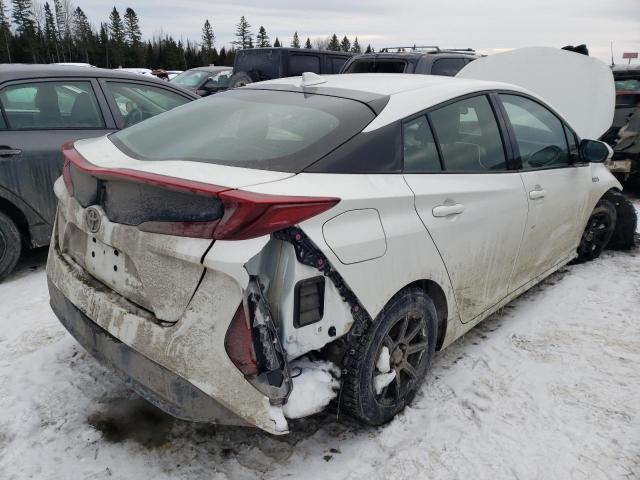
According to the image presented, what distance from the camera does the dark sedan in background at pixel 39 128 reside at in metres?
3.88

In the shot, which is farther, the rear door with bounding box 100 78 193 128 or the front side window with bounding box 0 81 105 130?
the rear door with bounding box 100 78 193 128

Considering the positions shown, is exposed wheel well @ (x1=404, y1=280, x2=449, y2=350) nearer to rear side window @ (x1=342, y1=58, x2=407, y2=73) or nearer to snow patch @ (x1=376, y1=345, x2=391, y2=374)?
snow patch @ (x1=376, y1=345, x2=391, y2=374)

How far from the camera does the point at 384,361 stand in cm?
232

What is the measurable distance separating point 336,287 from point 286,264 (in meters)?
0.26

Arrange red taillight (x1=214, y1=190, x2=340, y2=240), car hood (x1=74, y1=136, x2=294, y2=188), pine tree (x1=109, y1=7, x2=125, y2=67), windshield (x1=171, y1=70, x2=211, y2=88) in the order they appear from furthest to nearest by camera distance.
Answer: pine tree (x1=109, y1=7, x2=125, y2=67) < windshield (x1=171, y1=70, x2=211, y2=88) < car hood (x1=74, y1=136, x2=294, y2=188) < red taillight (x1=214, y1=190, x2=340, y2=240)

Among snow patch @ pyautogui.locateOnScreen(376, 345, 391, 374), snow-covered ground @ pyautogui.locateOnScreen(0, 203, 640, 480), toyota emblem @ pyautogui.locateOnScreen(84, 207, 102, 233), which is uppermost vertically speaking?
toyota emblem @ pyautogui.locateOnScreen(84, 207, 102, 233)

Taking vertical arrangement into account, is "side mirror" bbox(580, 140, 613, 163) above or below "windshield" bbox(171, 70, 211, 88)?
below

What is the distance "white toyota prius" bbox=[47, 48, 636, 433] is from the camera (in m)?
1.80

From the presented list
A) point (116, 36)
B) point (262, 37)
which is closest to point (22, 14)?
point (116, 36)

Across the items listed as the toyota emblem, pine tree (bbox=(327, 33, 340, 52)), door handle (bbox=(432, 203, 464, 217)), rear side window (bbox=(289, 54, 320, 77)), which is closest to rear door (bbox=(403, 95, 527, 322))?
door handle (bbox=(432, 203, 464, 217))

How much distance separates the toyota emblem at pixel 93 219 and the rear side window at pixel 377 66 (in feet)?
20.7

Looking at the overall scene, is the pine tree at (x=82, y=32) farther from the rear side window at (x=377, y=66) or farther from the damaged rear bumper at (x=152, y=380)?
the damaged rear bumper at (x=152, y=380)

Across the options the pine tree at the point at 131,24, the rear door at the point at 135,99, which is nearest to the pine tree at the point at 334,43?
the pine tree at the point at 131,24

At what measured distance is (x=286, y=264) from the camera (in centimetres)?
182
